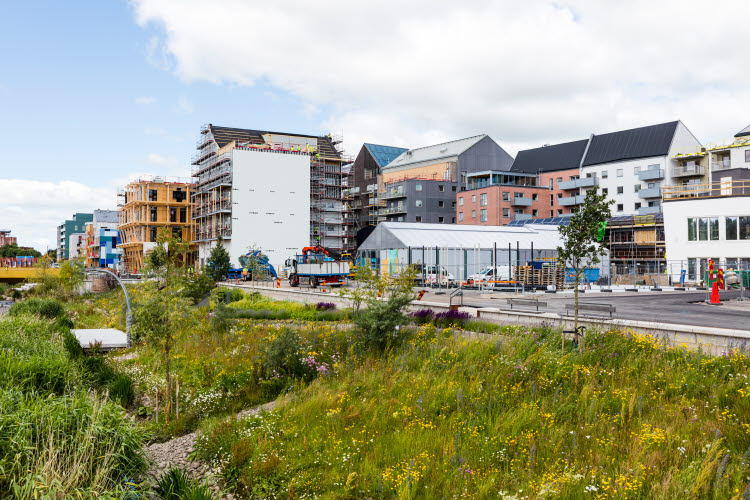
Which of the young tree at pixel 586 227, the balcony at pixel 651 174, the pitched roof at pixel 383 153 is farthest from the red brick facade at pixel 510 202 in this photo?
the young tree at pixel 586 227

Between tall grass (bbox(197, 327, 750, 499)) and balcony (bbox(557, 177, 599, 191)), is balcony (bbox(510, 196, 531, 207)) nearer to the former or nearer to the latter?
balcony (bbox(557, 177, 599, 191))

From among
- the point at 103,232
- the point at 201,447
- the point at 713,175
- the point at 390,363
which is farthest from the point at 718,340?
the point at 103,232

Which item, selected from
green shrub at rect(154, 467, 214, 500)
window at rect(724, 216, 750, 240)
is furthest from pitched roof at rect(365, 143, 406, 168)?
green shrub at rect(154, 467, 214, 500)

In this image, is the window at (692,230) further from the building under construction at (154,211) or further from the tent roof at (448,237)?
the building under construction at (154,211)

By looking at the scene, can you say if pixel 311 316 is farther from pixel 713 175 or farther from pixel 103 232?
pixel 103 232

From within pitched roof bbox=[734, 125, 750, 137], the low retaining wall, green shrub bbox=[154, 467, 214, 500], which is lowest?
green shrub bbox=[154, 467, 214, 500]

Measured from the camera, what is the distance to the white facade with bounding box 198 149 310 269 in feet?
214

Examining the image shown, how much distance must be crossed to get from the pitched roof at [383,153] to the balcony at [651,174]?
41.1m

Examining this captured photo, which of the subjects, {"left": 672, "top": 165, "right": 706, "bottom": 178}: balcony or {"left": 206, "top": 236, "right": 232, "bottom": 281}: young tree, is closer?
{"left": 206, "top": 236, "right": 232, "bottom": 281}: young tree

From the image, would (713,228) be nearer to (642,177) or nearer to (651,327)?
(651,327)

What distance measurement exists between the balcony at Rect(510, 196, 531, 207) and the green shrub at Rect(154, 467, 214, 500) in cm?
6943

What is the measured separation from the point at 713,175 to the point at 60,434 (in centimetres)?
7053

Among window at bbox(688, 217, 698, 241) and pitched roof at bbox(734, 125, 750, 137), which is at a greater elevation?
pitched roof at bbox(734, 125, 750, 137)

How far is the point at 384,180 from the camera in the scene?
8919 centimetres
